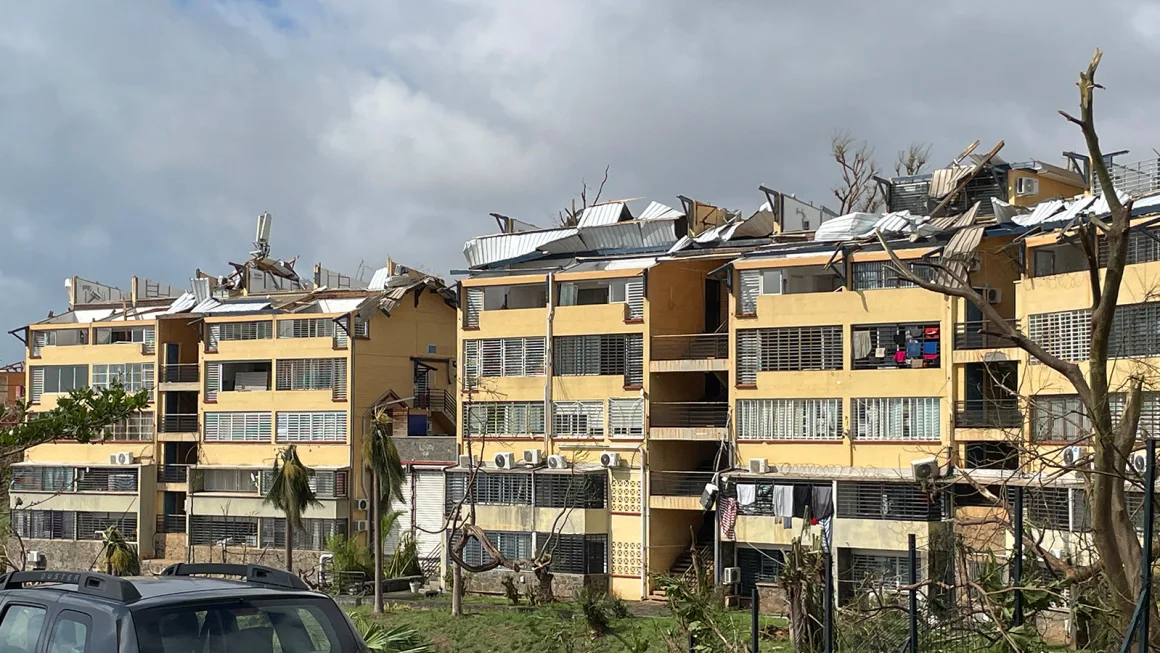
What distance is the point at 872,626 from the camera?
13430 millimetres

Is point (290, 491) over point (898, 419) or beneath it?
beneath

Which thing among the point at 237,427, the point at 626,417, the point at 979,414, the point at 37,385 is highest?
the point at 37,385

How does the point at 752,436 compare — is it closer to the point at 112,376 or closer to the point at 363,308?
the point at 363,308

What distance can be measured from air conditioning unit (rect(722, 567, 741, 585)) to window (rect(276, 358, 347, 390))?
16.3 metres

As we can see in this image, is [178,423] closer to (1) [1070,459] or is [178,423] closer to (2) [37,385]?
(2) [37,385]

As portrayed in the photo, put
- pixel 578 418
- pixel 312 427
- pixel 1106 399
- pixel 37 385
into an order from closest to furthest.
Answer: pixel 1106 399 < pixel 578 418 < pixel 312 427 < pixel 37 385

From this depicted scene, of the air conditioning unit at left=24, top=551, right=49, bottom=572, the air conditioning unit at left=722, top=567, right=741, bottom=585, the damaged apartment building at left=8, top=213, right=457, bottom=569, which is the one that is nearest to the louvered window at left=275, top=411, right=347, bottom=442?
the damaged apartment building at left=8, top=213, right=457, bottom=569

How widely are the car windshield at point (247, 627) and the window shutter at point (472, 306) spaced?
34934 mm

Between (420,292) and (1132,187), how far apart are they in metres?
25.0

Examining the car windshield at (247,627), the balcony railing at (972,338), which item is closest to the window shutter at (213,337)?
the balcony railing at (972,338)

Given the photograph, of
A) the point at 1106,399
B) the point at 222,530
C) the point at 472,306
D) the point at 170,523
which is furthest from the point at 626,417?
the point at 1106,399

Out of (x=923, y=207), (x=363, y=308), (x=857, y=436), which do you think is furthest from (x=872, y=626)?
(x=363, y=308)

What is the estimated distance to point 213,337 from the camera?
49.2m

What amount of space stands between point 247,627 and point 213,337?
1700 inches
